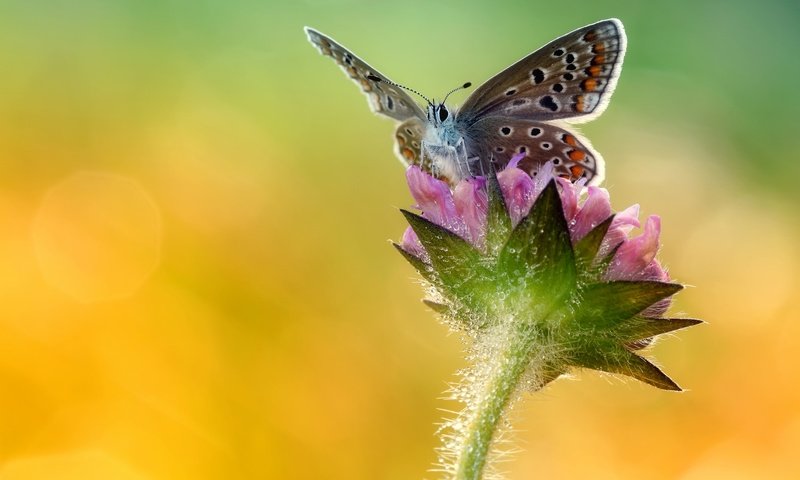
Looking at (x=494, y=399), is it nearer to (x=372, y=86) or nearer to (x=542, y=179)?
(x=542, y=179)

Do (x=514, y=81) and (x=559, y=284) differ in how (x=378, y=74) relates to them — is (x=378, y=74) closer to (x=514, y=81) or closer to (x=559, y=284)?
(x=514, y=81)

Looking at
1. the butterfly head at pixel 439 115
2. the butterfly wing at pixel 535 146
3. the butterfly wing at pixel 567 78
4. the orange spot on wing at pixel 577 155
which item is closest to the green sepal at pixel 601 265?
the butterfly wing at pixel 535 146

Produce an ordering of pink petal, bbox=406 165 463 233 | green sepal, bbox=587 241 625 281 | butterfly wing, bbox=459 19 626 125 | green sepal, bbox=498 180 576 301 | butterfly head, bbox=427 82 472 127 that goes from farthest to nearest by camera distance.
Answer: butterfly head, bbox=427 82 472 127 < butterfly wing, bbox=459 19 626 125 < pink petal, bbox=406 165 463 233 < green sepal, bbox=587 241 625 281 < green sepal, bbox=498 180 576 301

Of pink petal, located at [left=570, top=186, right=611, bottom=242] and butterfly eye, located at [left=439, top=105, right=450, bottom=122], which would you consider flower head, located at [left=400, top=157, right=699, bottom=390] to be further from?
butterfly eye, located at [left=439, top=105, right=450, bottom=122]

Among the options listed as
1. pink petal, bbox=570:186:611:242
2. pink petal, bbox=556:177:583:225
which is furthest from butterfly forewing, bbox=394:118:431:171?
pink petal, bbox=570:186:611:242

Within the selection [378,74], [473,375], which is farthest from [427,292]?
[378,74]

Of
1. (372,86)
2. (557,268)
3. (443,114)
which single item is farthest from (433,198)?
(372,86)
